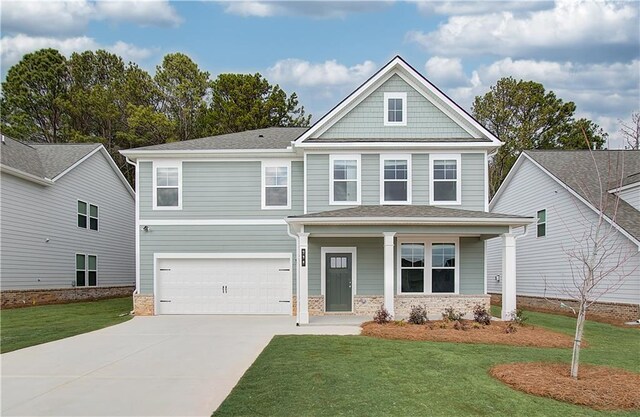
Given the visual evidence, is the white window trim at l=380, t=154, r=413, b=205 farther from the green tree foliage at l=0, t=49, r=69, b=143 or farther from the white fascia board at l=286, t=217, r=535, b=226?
the green tree foliage at l=0, t=49, r=69, b=143

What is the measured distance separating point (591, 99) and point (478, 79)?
14175mm

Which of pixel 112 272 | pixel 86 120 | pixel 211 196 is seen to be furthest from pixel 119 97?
pixel 211 196

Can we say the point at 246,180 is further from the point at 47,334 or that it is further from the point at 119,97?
the point at 119,97

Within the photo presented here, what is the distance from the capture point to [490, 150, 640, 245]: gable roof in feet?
56.3

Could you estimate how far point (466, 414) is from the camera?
20.9ft

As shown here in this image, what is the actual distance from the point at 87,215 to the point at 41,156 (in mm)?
3260

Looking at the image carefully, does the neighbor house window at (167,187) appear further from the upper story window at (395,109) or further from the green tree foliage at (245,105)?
the green tree foliage at (245,105)

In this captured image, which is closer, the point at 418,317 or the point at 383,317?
the point at 418,317

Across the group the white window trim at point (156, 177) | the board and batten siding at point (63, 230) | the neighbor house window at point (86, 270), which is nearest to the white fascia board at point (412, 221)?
the white window trim at point (156, 177)

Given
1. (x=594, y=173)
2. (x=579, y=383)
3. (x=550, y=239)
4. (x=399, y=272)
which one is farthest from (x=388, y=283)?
(x=594, y=173)

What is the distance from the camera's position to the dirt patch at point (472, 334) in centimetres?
1158

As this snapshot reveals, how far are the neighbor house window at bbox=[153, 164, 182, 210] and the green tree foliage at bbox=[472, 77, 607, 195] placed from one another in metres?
23.4

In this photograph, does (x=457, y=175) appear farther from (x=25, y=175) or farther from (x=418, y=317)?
(x=25, y=175)

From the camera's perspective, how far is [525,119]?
1364 inches
